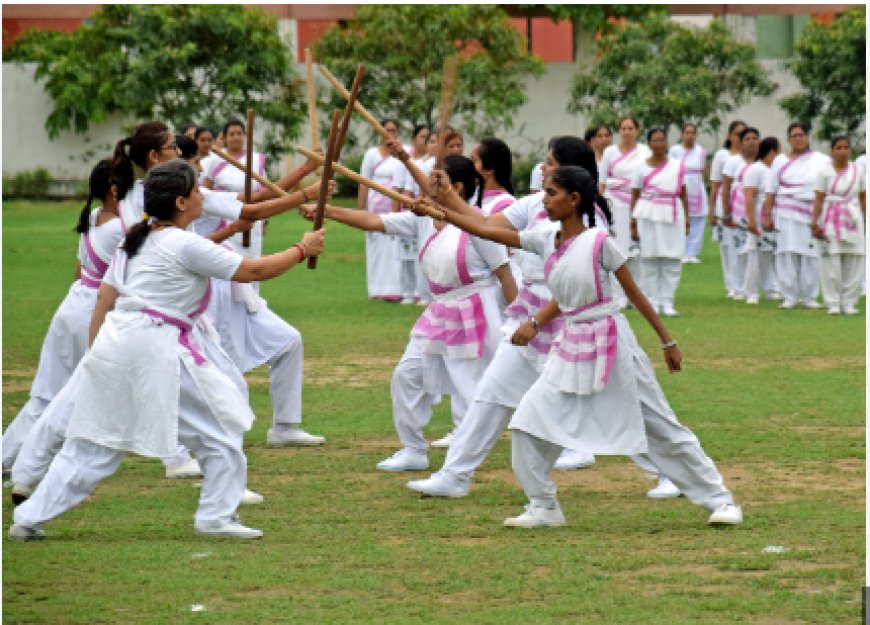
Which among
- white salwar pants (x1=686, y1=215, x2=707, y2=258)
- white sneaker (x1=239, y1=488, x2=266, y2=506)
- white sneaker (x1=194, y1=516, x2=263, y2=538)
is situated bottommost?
white salwar pants (x1=686, y1=215, x2=707, y2=258)

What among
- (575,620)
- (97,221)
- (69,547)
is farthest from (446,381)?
(575,620)

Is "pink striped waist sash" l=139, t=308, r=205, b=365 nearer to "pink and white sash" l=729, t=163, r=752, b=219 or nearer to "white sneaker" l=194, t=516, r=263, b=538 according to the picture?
"white sneaker" l=194, t=516, r=263, b=538

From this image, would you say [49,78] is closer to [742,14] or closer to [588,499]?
[742,14]

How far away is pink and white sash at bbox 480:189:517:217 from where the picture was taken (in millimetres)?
8844

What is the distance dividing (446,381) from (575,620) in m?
3.27

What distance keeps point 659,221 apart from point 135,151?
30.6 feet

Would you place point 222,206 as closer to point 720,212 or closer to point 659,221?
point 659,221

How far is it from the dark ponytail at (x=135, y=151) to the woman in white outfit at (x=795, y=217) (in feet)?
33.5

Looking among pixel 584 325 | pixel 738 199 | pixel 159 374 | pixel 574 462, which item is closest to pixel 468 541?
pixel 584 325

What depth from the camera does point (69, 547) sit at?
7.32m

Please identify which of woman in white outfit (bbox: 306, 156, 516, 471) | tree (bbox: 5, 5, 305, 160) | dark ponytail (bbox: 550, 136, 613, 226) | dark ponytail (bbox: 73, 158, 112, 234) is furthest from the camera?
tree (bbox: 5, 5, 305, 160)

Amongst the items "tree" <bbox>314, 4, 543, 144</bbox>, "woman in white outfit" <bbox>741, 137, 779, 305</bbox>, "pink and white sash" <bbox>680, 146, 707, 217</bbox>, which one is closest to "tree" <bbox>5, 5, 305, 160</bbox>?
"tree" <bbox>314, 4, 543, 144</bbox>

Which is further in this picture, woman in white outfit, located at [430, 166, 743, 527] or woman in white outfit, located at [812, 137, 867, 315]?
woman in white outfit, located at [812, 137, 867, 315]

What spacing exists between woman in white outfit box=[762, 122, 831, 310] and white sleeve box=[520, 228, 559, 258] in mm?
10288
